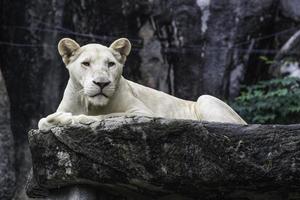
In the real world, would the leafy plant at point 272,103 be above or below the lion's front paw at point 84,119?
below

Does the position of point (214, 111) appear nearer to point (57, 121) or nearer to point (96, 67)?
point (96, 67)

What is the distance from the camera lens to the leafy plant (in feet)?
46.0

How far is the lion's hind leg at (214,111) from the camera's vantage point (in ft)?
25.3

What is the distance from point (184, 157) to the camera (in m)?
6.21

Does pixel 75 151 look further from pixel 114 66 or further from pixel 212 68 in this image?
pixel 212 68

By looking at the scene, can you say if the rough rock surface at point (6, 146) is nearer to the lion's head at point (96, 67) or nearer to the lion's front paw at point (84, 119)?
the lion's head at point (96, 67)

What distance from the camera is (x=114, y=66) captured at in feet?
23.6

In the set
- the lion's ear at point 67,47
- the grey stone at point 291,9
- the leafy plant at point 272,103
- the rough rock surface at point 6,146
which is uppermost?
the grey stone at point 291,9

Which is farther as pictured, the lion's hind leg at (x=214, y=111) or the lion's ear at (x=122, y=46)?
the lion's hind leg at (x=214, y=111)

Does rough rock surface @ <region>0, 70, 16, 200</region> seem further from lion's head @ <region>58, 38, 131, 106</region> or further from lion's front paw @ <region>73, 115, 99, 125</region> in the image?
lion's front paw @ <region>73, 115, 99, 125</region>

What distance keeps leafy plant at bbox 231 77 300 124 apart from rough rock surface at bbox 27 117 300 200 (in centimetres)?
773

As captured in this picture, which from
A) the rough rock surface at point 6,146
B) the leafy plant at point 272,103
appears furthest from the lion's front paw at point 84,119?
the leafy plant at point 272,103

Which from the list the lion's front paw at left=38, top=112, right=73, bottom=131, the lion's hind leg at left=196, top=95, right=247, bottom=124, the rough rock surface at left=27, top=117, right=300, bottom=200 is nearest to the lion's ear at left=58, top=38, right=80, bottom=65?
the lion's front paw at left=38, top=112, right=73, bottom=131

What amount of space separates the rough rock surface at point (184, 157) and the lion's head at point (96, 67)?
0.65 metres
